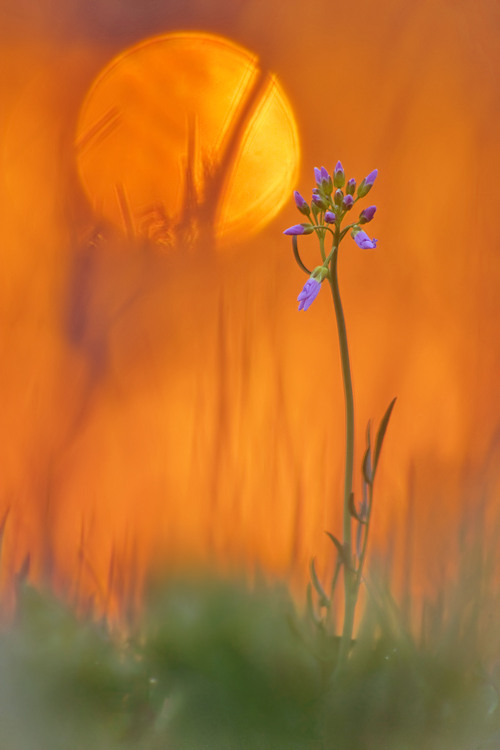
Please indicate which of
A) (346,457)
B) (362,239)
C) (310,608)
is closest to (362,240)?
(362,239)

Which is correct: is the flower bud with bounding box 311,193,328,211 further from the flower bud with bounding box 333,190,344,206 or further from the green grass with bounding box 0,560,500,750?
the green grass with bounding box 0,560,500,750

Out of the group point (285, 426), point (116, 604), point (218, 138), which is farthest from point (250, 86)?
point (116, 604)

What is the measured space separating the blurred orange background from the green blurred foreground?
2.0 inches

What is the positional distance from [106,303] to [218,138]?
24 cm

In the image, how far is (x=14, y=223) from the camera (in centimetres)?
74

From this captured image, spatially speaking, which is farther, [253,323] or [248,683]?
[253,323]

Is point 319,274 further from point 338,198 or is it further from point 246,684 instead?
point 246,684

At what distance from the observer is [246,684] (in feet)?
1.09

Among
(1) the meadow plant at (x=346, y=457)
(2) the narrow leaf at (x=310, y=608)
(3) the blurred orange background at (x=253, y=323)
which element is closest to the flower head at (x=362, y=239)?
(1) the meadow plant at (x=346, y=457)

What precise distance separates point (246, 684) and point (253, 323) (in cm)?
33

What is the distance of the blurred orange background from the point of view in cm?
50

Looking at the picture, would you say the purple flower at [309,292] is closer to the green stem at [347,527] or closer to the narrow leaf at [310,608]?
the green stem at [347,527]

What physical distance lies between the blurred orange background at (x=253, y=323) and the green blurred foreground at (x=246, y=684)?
0.17 feet

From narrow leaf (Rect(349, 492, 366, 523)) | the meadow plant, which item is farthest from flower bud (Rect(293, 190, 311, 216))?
narrow leaf (Rect(349, 492, 366, 523))
